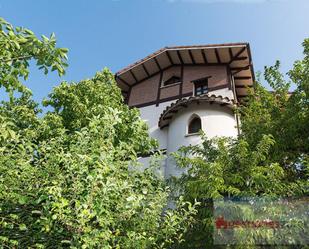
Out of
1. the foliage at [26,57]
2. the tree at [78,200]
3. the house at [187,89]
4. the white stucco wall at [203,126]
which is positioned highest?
the house at [187,89]

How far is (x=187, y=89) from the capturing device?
60.2ft

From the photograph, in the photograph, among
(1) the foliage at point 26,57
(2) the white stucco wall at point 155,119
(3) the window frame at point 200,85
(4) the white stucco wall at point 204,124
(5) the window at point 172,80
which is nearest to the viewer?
(1) the foliage at point 26,57

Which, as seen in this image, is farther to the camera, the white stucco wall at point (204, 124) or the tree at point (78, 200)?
the white stucco wall at point (204, 124)

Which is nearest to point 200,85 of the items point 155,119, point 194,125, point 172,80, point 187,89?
point 187,89

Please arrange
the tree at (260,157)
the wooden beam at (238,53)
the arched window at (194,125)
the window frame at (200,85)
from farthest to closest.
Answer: the window frame at (200,85)
the wooden beam at (238,53)
the arched window at (194,125)
the tree at (260,157)

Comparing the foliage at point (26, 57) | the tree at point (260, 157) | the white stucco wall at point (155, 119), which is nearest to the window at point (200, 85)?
the white stucco wall at point (155, 119)

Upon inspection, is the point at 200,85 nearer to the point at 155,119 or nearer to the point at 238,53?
the point at 238,53

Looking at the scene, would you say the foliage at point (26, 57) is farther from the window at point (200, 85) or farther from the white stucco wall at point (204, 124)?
the window at point (200, 85)

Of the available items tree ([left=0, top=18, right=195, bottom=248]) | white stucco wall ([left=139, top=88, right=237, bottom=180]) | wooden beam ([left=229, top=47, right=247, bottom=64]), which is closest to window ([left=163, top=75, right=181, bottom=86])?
wooden beam ([left=229, top=47, right=247, bottom=64])

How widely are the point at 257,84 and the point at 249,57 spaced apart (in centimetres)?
614

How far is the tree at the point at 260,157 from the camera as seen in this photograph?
8.12m

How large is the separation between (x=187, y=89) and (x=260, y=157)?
10031mm

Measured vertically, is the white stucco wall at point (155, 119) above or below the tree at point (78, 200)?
above

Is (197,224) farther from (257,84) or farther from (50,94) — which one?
(50,94)
